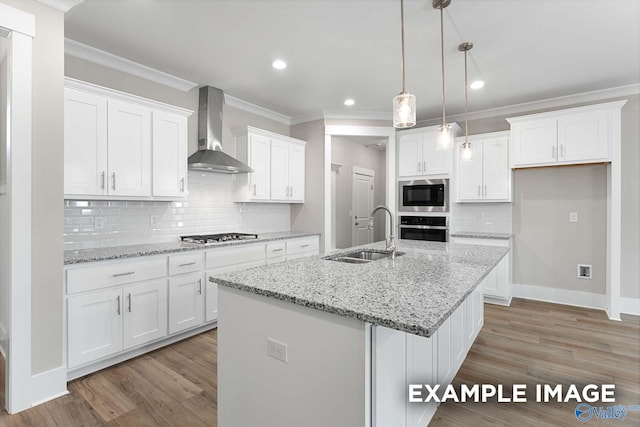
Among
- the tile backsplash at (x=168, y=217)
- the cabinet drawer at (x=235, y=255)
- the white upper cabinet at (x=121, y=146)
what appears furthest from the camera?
the cabinet drawer at (x=235, y=255)

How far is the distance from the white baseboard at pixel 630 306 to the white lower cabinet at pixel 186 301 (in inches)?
188

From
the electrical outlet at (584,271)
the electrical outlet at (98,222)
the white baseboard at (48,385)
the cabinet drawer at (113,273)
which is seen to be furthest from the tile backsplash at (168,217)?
the electrical outlet at (584,271)

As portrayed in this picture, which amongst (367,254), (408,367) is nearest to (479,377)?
(367,254)

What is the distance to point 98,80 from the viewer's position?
3.00 meters

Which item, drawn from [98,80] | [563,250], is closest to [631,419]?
[563,250]

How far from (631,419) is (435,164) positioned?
3.26 meters

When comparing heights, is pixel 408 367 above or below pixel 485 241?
below

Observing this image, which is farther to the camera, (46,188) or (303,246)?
(303,246)

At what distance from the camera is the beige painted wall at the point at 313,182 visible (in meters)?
4.81

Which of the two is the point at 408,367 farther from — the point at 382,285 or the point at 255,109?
the point at 255,109

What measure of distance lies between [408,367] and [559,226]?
389 cm

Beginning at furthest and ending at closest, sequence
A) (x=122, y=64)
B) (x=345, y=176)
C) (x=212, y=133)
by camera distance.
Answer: (x=345, y=176)
(x=212, y=133)
(x=122, y=64)

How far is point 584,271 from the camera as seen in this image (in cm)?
411

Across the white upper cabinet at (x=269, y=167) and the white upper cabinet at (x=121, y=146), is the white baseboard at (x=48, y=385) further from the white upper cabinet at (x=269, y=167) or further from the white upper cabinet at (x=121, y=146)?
the white upper cabinet at (x=269, y=167)
